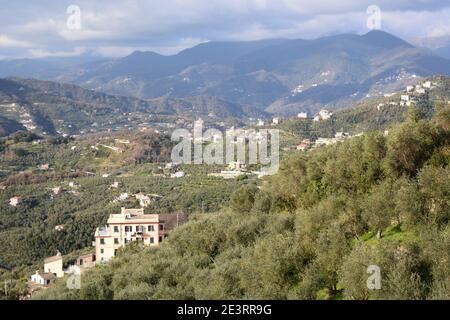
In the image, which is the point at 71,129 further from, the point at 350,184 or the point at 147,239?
the point at 350,184

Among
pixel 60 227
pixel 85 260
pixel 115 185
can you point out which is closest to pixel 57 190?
pixel 115 185

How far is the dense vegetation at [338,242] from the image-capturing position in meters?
15.3

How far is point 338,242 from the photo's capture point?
1816cm

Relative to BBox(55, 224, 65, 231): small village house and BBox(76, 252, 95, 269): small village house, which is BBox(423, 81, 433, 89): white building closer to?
BBox(55, 224, 65, 231): small village house

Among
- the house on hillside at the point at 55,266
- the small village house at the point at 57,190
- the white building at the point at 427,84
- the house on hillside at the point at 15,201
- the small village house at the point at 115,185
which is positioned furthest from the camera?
the white building at the point at 427,84

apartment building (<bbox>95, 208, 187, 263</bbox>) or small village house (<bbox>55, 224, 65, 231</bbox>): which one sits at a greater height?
apartment building (<bbox>95, 208, 187, 263</bbox>)

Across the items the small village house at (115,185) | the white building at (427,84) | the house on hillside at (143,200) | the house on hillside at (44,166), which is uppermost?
the white building at (427,84)

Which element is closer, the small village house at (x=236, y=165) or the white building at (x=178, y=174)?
the white building at (x=178, y=174)

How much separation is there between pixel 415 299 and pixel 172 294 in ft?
24.4

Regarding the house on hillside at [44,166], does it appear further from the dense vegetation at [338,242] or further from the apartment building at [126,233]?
the dense vegetation at [338,242]

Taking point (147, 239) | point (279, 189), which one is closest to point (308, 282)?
point (279, 189)

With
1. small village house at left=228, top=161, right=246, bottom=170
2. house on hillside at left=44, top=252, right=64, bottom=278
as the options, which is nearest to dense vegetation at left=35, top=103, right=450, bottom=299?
house on hillside at left=44, top=252, right=64, bottom=278

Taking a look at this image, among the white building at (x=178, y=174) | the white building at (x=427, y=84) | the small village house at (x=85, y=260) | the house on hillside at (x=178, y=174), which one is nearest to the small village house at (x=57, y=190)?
the house on hillside at (x=178, y=174)

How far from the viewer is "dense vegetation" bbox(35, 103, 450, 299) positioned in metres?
15.3
